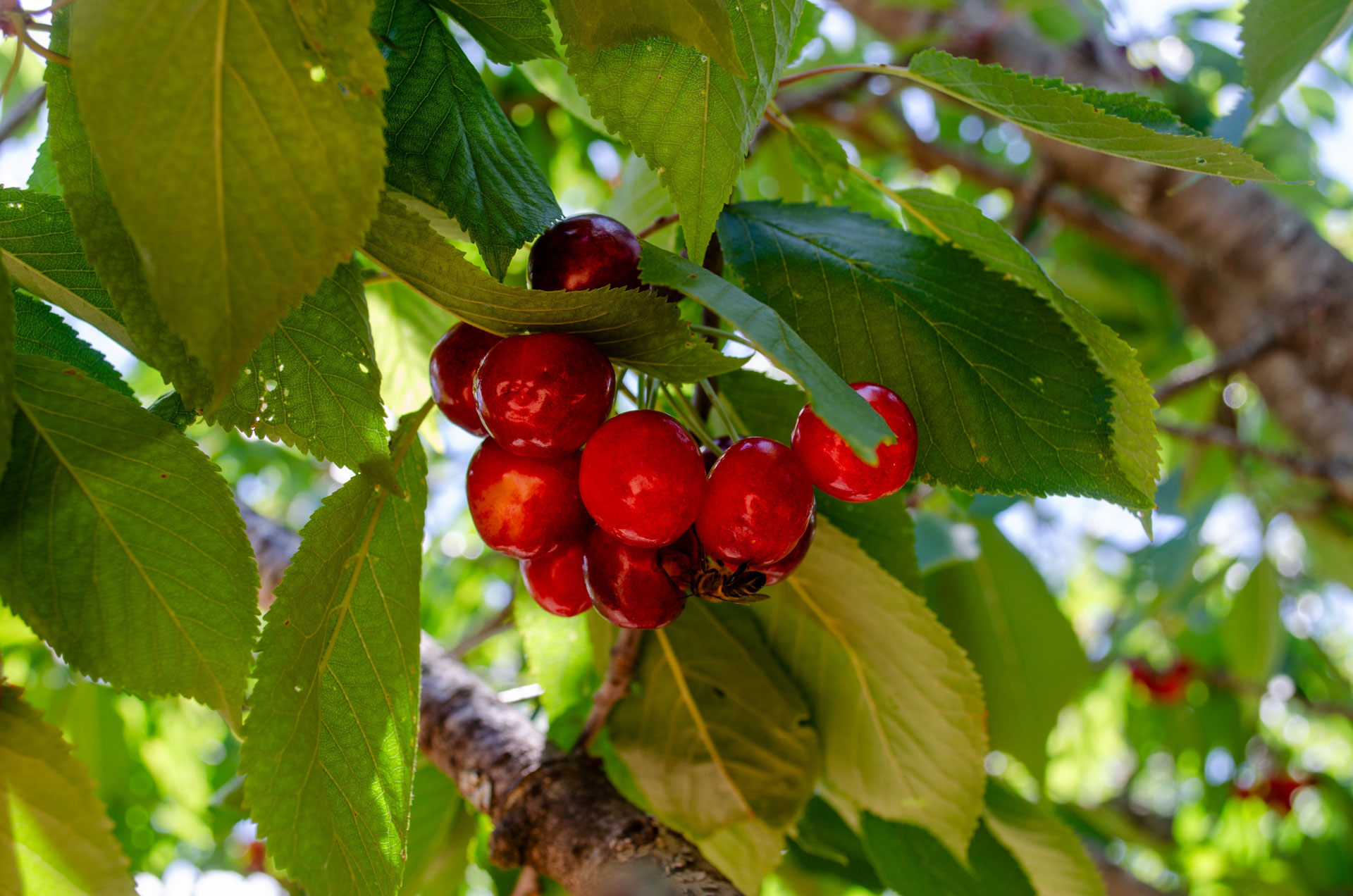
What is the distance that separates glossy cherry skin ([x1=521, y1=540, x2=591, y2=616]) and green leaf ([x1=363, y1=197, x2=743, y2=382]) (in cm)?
21

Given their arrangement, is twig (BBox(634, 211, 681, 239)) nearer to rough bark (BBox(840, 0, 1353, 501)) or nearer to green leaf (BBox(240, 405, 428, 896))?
green leaf (BBox(240, 405, 428, 896))

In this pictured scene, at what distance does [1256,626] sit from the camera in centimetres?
284

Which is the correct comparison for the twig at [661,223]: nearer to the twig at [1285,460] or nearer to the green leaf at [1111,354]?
the green leaf at [1111,354]

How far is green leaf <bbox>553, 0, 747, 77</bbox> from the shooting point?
0.56 m

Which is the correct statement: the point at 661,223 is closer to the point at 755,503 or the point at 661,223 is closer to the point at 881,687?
the point at 755,503

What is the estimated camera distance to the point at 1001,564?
165 centimetres

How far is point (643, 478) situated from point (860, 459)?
15cm

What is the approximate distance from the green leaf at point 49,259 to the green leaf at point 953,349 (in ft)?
1.59

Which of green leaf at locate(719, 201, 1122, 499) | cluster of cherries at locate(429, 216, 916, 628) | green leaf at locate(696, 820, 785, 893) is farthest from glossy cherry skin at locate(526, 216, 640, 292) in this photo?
green leaf at locate(696, 820, 785, 893)

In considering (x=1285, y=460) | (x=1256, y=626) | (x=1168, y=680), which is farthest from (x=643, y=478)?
(x=1168, y=680)

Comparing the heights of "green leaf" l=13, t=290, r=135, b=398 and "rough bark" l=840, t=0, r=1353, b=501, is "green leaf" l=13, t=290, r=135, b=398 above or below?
above

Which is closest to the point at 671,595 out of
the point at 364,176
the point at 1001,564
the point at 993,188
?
the point at 364,176

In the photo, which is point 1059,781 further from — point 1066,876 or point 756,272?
point 756,272

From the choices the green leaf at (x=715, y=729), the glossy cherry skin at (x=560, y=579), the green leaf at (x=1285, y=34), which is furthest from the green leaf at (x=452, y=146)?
the green leaf at (x=1285, y=34)
